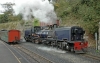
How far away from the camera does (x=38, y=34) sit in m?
31.1

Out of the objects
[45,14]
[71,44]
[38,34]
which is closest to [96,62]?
[71,44]

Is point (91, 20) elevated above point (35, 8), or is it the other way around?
point (35, 8)

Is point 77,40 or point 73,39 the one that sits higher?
point 73,39

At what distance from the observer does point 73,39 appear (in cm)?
1962

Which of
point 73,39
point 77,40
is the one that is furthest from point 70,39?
point 77,40

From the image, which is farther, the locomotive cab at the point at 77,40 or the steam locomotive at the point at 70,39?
the steam locomotive at the point at 70,39

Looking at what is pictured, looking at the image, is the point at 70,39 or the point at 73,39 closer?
the point at 70,39

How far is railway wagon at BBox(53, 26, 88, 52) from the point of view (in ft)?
60.6

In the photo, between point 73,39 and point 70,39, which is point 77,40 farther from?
point 70,39

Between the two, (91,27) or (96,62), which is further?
(91,27)

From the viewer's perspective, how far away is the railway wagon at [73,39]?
727 inches

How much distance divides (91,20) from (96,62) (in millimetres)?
10767

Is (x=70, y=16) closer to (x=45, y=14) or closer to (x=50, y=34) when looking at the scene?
(x=45, y=14)

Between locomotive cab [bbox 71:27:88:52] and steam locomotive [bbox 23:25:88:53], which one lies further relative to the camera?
steam locomotive [bbox 23:25:88:53]
